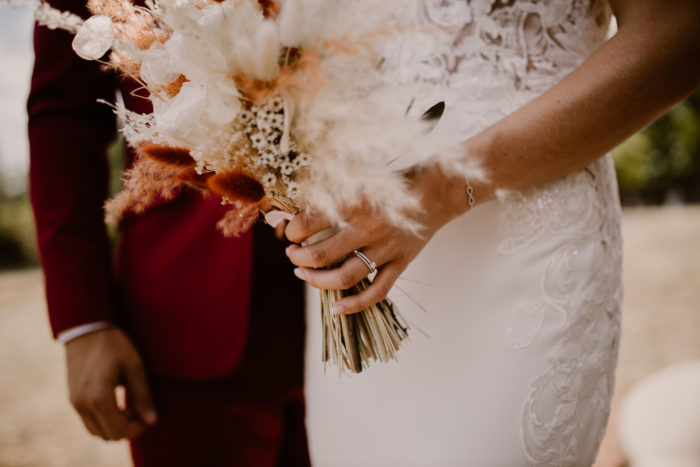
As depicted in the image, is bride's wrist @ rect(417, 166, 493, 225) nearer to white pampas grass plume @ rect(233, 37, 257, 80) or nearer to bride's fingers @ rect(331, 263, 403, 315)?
bride's fingers @ rect(331, 263, 403, 315)

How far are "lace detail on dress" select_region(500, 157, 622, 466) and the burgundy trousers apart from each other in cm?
100

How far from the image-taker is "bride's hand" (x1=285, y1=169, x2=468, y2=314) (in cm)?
102

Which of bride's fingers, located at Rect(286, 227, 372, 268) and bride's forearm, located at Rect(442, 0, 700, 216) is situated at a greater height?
bride's forearm, located at Rect(442, 0, 700, 216)

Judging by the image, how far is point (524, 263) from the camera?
131 cm

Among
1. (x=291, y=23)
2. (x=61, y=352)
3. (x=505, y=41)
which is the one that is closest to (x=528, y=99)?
(x=505, y=41)

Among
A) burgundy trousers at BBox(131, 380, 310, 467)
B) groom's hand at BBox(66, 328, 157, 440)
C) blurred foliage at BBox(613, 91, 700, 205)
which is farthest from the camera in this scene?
blurred foliage at BBox(613, 91, 700, 205)

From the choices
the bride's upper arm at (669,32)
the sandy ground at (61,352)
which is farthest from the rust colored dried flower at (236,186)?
the sandy ground at (61,352)

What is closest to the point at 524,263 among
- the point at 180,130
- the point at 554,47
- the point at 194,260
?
the point at 554,47

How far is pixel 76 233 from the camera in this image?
1616 millimetres

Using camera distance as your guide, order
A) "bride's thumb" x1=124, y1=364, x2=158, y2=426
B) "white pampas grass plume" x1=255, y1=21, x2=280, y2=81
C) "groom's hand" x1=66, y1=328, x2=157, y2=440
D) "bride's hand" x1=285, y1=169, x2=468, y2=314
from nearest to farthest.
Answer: "white pampas grass plume" x1=255, y1=21, x2=280, y2=81 < "bride's hand" x1=285, y1=169, x2=468, y2=314 < "groom's hand" x1=66, y1=328, x2=157, y2=440 < "bride's thumb" x1=124, y1=364, x2=158, y2=426

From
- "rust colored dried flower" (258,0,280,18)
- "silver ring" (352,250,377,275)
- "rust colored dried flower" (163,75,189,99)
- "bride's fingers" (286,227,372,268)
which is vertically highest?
"rust colored dried flower" (258,0,280,18)

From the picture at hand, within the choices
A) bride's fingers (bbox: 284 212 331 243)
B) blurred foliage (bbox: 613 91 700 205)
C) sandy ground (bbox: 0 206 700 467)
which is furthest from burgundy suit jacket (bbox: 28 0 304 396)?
blurred foliage (bbox: 613 91 700 205)

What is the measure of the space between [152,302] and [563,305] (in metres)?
1.35

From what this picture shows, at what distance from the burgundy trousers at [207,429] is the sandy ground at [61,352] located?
3.25 metres
